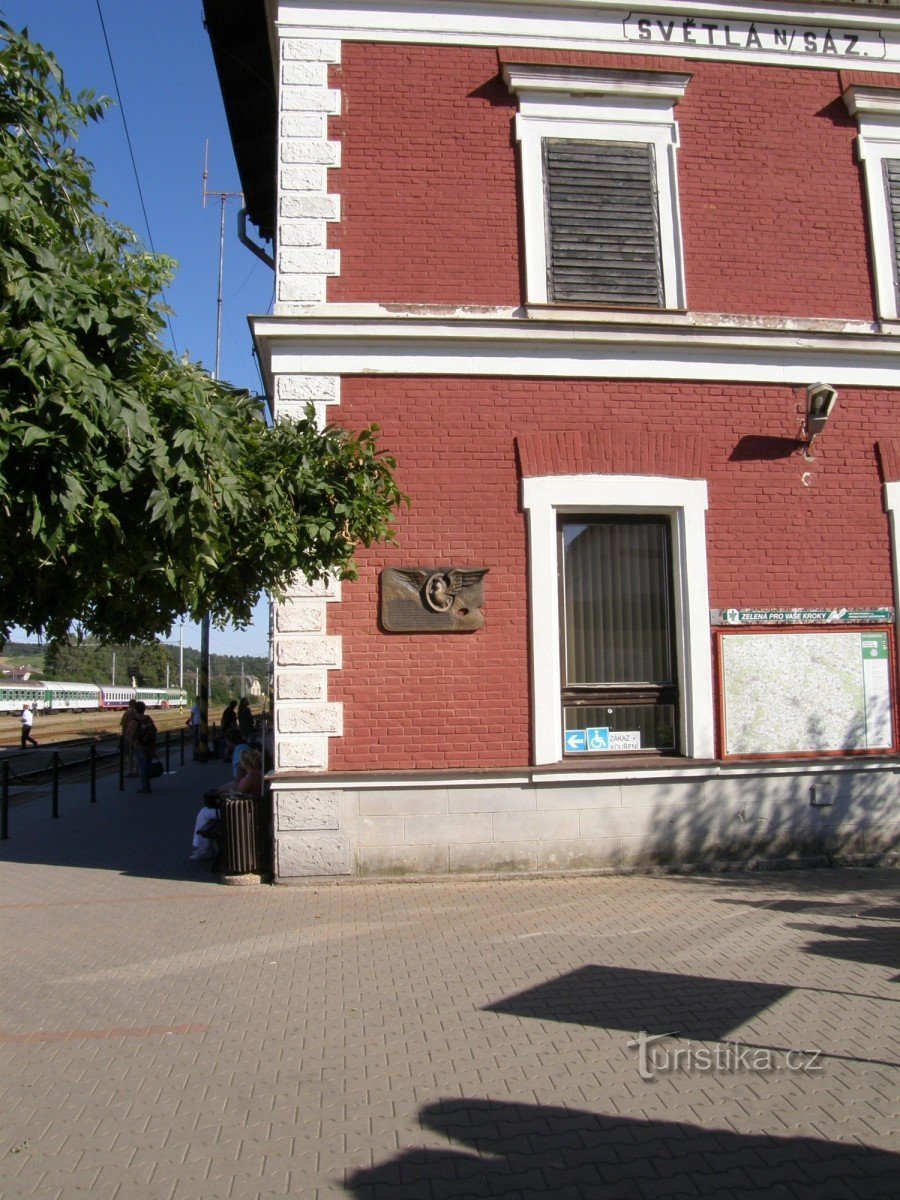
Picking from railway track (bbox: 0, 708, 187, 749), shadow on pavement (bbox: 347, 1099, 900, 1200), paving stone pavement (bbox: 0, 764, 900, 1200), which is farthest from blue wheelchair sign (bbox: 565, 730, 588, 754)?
railway track (bbox: 0, 708, 187, 749)

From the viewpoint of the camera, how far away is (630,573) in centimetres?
923

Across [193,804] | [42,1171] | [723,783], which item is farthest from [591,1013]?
[193,804]

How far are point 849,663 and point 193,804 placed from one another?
33.4 feet

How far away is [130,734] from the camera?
17859 mm

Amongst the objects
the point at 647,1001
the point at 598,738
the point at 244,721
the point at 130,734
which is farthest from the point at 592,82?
the point at 244,721

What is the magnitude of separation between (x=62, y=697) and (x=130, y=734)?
5515 centimetres

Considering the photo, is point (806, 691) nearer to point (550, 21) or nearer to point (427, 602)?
point (427, 602)

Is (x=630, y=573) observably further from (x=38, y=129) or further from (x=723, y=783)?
(x=38, y=129)

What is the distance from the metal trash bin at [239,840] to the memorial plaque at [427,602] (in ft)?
6.98

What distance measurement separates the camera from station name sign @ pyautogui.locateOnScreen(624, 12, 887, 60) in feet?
31.2

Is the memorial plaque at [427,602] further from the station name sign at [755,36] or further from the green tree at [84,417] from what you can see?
the station name sign at [755,36]

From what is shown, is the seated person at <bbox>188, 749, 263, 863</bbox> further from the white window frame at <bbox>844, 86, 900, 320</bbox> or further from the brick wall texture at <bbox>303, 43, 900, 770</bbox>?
the white window frame at <bbox>844, 86, 900, 320</bbox>

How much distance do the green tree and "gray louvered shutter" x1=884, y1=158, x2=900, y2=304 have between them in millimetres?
7786

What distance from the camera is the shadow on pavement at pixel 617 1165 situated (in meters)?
3.43
